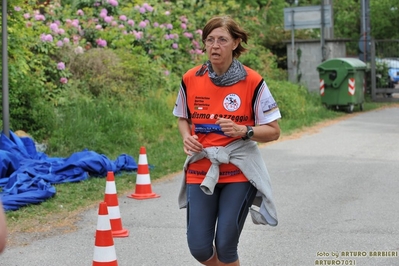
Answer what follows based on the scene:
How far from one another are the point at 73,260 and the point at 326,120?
13162 millimetres

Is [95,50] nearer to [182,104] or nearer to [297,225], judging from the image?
[297,225]

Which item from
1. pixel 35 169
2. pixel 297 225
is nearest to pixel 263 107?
pixel 297 225

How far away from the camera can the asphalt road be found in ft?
22.3

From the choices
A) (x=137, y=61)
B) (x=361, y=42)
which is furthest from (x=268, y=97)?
(x=361, y=42)

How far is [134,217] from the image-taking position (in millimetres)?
8602

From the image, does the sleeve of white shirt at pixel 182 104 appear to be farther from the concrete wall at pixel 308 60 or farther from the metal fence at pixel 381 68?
the metal fence at pixel 381 68

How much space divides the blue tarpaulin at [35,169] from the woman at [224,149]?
4.25 metres

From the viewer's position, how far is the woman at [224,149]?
4820 mm

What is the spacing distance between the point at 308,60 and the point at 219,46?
1956 centimetres

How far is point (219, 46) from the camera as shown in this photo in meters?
4.86

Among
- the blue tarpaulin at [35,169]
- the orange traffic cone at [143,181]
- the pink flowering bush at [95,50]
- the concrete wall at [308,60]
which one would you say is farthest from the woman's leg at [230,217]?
the concrete wall at [308,60]

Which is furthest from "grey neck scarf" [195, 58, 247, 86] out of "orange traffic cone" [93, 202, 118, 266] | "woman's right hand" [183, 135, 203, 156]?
"orange traffic cone" [93, 202, 118, 266]

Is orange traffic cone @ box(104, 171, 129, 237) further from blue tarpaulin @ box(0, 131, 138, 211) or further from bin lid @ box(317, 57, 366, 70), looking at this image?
bin lid @ box(317, 57, 366, 70)

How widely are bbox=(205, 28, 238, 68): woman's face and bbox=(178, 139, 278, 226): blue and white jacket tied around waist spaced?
50cm
